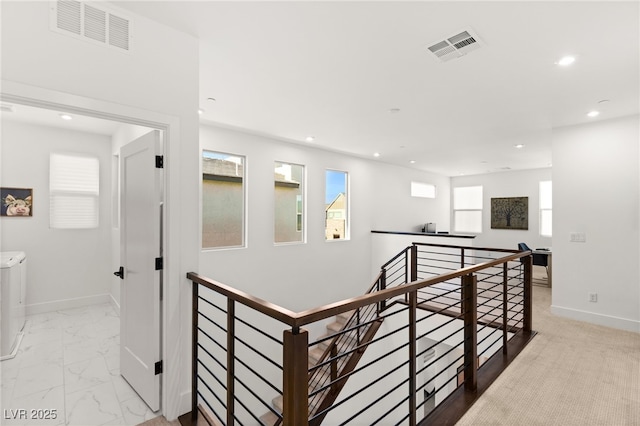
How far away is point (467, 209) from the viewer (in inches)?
371

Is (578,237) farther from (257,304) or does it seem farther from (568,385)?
(257,304)

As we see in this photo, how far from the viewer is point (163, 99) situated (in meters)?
2.11

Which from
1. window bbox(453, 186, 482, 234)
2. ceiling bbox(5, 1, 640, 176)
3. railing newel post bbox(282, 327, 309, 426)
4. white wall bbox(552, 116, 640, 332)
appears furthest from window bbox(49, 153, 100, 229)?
window bbox(453, 186, 482, 234)

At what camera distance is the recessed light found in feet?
8.18

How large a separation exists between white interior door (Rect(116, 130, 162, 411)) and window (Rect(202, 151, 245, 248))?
1.84 metres

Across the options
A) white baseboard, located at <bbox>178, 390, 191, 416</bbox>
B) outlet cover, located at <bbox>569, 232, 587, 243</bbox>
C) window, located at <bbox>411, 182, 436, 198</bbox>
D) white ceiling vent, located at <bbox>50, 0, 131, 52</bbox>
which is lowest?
white baseboard, located at <bbox>178, 390, 191, 416</bbox>

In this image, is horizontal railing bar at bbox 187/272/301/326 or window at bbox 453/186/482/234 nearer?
horizontal railing bar at bbox 187/272/301/326

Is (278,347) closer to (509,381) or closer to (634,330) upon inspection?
(509,381)

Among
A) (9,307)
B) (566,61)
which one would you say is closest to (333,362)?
(9,307)

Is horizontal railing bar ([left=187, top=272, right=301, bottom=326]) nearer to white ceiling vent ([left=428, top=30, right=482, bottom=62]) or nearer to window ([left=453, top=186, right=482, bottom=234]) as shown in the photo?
white ceiling vent ([left=428, top=30, right=482, bottom=62])

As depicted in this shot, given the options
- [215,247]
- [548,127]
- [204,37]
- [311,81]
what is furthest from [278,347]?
[548,127]

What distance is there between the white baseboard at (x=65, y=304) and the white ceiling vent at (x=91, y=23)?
405 centimetres

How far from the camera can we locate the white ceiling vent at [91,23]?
1734 mm

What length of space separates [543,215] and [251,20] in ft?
28.4
